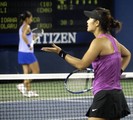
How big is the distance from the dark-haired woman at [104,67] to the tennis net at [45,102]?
1.55m

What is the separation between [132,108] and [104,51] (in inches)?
155

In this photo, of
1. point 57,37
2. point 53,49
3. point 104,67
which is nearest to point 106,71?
point 104,67

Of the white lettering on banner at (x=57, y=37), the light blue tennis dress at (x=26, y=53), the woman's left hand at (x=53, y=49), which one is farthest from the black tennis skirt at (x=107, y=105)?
the white lettering on banner at (x=57, y=37)

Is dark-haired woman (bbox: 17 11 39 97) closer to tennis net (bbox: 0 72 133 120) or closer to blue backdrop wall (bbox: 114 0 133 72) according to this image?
tennis net (bbox: 0 72 133 120)

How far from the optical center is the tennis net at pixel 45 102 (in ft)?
22.7

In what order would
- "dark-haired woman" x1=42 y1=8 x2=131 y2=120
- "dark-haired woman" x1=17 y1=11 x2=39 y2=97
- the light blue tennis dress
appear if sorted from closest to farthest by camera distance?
"dark-haired woman" x1=42 y1=8 x2=131 y2=120 → "dark-haired woman" x1=17 y1=11 x2=39 y2=97 → the light blue tennis dress

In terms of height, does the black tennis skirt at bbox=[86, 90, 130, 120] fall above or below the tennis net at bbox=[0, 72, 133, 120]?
above

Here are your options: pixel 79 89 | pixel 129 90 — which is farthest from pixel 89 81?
pixel 129 90

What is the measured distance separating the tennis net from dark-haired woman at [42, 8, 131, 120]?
1.55 metres

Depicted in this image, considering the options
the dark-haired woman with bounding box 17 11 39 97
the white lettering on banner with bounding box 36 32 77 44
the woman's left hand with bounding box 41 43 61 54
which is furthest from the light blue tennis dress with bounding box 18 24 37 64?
the woman's left hand with bounding box 41 43 61 54

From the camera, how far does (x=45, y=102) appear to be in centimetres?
800

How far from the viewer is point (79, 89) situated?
548 centimetres

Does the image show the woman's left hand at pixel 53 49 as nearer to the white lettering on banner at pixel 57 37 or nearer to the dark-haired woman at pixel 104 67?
the dark-haired woman at pixel 104 67

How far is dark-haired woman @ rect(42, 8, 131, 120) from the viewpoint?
389cm
